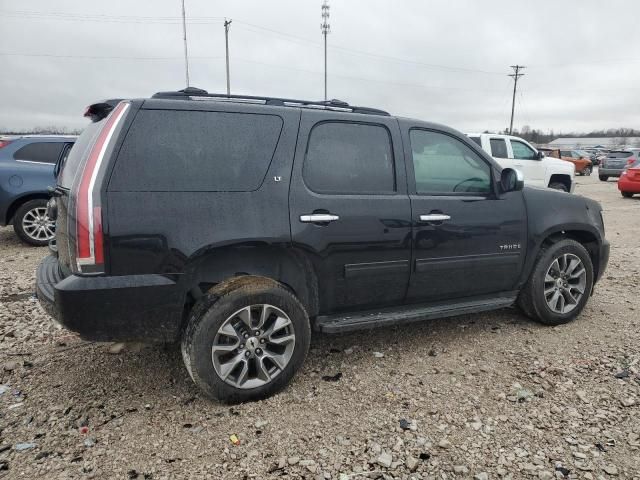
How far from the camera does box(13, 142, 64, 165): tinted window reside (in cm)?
747

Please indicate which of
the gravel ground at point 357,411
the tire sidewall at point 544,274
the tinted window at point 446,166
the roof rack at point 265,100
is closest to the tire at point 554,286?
the tire sidewall at point 544,274

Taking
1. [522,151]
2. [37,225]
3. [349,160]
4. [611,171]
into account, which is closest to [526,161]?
[522,151]

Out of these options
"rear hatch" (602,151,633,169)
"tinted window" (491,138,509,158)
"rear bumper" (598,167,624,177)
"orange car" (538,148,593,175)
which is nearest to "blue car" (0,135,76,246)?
"tinted window" (491,138,509,158)

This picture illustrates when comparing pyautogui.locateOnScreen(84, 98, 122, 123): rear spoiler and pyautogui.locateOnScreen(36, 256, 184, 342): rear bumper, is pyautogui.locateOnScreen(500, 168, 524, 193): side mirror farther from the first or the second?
pyautogui.locateOnScreen(84, 98, 122, 123): rear spoiler

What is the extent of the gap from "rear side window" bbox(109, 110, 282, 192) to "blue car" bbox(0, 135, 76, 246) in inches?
217

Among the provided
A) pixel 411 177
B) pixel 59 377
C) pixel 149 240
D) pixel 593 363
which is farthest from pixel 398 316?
pixel 59 377

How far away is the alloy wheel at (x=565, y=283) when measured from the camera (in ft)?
13.6

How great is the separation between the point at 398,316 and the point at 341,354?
58 centimetres

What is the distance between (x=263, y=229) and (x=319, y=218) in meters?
0.38

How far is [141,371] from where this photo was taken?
133 inches

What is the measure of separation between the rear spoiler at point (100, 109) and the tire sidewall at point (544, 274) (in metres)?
3.51

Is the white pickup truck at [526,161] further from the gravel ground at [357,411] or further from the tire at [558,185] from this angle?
the gravel ground at [357,411]

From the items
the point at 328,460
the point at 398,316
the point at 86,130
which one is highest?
the point at 86,130

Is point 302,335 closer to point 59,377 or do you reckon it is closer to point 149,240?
point 149,240
